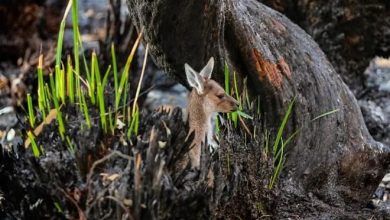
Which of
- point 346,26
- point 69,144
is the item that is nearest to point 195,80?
point 69,144

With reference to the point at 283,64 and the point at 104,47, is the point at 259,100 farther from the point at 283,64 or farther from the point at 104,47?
the point at 104,47

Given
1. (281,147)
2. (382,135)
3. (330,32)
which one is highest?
(330,32)

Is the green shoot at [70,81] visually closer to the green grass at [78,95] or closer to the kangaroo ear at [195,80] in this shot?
the green grass at [78,95]

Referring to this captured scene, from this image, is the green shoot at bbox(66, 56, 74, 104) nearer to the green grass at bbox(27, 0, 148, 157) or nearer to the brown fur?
the green grass at bbox(27, 0, 148, 157)

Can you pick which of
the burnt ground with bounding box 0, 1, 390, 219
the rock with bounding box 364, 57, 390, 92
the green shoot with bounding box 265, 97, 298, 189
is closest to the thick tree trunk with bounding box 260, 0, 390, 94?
the rock with bounding box 364, 57, 390, 92

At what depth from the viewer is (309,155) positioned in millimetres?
3215

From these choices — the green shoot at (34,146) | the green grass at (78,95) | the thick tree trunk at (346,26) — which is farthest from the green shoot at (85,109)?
the thick tree trunk at (346,26)

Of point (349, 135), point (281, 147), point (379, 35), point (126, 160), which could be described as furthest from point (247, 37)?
point (379, 35)

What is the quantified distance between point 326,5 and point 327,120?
4.78 feet

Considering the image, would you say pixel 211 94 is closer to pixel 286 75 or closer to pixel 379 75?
pixel 286 75

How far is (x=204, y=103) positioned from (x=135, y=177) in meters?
0.68

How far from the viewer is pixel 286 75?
3.12m

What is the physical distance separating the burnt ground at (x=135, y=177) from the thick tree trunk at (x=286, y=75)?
12.6 inches

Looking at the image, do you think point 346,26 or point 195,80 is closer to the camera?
point 195,80
